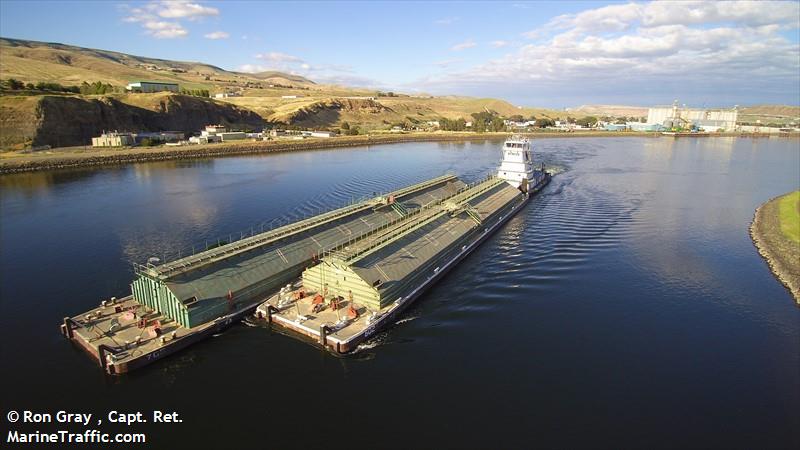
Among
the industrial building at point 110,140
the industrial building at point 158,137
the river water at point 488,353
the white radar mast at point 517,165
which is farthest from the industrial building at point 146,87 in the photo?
the white radar mast at point 517,165

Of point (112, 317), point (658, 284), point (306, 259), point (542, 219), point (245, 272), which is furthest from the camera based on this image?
point (542, 219)

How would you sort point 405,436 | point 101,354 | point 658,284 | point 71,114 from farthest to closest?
point 71,114, point 658,284, point 101,354, point 405,436

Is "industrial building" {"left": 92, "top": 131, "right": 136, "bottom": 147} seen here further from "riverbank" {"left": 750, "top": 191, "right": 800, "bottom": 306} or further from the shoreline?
"riverbank" {"left": 750, "top": 191, "right": 800, "bottom": 306}

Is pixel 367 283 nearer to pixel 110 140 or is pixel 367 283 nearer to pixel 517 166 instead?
pixel 517 166

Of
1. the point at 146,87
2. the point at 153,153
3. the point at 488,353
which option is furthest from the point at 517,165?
the point at 146,87

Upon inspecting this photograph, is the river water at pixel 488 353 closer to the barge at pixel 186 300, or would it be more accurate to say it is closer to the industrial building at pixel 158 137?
the barge at pixel 186 300

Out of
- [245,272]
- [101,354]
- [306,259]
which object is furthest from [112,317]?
[306,259]

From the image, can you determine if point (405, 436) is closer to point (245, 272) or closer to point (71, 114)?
point (245, 272)

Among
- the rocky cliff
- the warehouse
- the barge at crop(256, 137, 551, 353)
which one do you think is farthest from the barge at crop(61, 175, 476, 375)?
the rocky cliff
